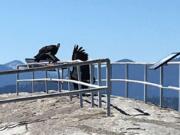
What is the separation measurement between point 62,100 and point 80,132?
19.4 ft

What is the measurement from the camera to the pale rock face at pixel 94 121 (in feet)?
37.2

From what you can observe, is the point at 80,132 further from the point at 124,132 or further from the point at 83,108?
the point at 83,108

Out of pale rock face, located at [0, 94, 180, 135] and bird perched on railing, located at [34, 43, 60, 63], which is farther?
bird perched on railing, located at [34, 43, 60, 63]

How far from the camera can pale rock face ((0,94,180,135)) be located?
1133 cm

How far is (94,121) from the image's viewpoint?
12102 mm

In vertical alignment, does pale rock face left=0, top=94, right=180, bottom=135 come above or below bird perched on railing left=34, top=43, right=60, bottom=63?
below

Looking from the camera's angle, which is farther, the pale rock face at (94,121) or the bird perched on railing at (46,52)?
the bird perched on railing at (46,52)

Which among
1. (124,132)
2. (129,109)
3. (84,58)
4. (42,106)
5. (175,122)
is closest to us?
(124,132)

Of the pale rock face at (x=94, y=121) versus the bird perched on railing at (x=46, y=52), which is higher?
the bird perched on railing at (x=46, y=52)

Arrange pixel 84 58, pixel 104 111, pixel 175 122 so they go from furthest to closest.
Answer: pixel 84 58
pixel 104 111
pixel 175 122

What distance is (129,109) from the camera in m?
14.2

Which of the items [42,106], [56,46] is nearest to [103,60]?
[42,106]

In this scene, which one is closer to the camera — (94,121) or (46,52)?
(94,121)

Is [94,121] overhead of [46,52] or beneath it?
beneath
